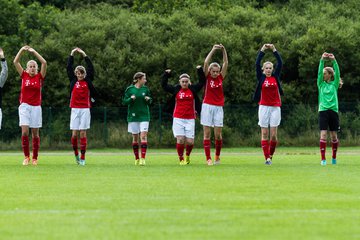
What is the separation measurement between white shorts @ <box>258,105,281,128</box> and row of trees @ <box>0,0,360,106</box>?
21.2 metres

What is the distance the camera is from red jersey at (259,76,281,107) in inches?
900

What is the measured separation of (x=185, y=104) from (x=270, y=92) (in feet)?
6.30

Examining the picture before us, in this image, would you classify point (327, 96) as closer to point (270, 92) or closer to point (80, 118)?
point (270, 92)

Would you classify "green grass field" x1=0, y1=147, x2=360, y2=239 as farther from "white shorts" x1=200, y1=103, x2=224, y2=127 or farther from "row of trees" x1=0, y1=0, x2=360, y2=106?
"row of trees" x1=0, y1=0, x2=360, y2=106

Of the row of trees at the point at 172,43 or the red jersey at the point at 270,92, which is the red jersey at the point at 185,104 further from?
the row of trees at the point at 172,43

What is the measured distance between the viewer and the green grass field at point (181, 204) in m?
10.6

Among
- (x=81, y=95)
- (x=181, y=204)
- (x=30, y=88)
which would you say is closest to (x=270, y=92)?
(x=81, y=95)

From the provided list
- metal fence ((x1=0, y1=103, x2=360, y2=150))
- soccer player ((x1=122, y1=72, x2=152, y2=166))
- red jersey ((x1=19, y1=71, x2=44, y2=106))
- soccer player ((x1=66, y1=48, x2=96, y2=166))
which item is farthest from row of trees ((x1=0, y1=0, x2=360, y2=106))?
soccer player ((x1=122, y1=72, x2=152, y2=166))

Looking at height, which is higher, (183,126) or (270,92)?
(270,92)

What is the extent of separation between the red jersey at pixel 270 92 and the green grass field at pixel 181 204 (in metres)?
2.83

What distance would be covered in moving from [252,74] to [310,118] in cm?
377

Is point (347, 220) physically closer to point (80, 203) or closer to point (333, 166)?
point (80, 203)

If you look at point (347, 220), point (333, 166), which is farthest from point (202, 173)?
point (347, 220)

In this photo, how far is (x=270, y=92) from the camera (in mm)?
22922
